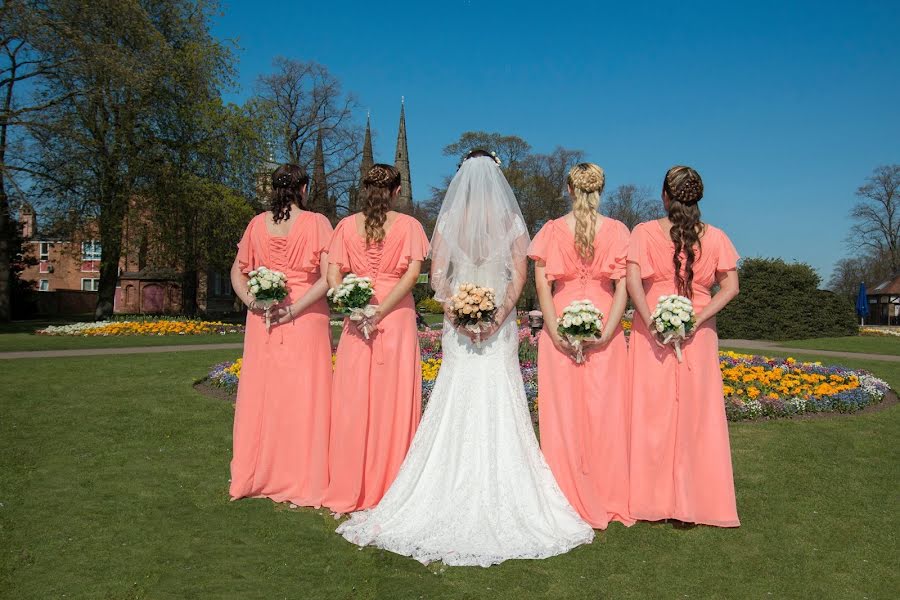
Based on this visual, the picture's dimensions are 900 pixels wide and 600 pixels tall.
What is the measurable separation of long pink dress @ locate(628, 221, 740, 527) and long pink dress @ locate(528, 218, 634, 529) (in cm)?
14

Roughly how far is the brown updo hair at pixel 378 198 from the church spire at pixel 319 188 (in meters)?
37.4

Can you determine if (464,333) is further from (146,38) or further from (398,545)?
(146,38)

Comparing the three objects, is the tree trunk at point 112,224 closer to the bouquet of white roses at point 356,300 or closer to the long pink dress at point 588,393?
the bouquet of white roses at point 356,300

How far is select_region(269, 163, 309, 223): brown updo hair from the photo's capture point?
5.91 m

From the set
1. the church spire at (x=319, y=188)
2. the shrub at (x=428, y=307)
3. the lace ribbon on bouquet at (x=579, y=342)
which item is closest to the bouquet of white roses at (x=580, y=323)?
the lace ribbon on bouquet at (x=579, y=342)

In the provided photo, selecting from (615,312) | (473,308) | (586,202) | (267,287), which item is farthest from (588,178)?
(267,287)

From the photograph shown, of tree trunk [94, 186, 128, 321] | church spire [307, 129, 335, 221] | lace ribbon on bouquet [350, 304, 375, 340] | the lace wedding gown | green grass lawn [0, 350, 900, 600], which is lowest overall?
green grass lawn [0, 350, 900, 600]

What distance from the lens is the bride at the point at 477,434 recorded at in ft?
15.3

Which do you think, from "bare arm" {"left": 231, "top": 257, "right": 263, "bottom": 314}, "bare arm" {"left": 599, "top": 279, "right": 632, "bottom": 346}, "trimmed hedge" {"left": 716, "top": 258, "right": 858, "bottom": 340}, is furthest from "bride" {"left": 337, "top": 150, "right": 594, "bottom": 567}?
"trimmed hedge" {"left": 716, "top": 258, "right": 858, "bottom": 340}

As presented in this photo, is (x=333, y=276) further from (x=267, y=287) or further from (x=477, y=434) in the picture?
(x=477, y=434)

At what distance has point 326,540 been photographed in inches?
188

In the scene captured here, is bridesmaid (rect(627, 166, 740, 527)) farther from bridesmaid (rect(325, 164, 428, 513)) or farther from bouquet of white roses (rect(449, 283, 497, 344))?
bridesmaid (rect(325, 164, 428, 513))

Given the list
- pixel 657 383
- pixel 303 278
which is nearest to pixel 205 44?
pixel 303 278

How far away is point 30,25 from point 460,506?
2379 cm
